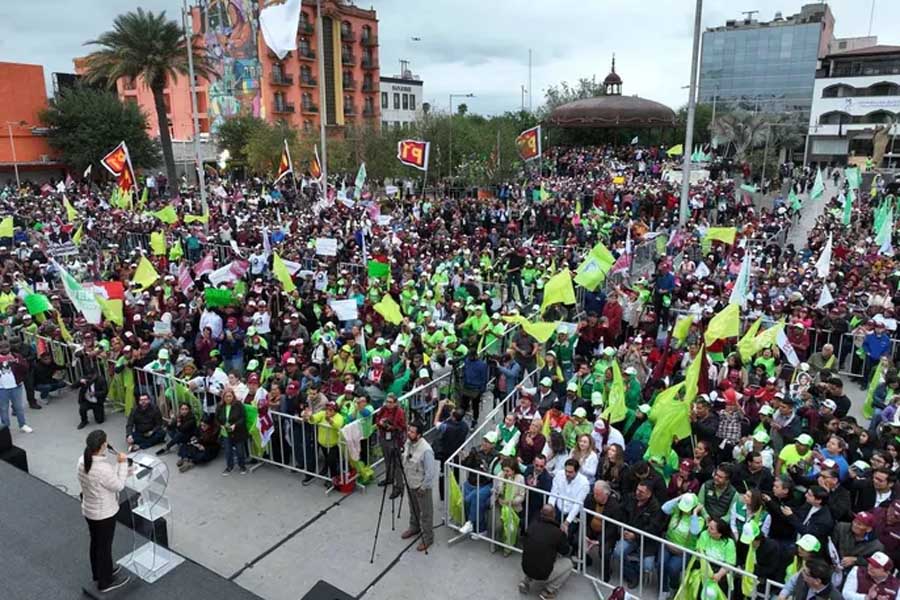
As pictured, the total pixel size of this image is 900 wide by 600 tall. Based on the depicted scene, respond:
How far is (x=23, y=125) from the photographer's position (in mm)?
43781

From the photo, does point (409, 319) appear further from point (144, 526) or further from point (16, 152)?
point (16, 152)

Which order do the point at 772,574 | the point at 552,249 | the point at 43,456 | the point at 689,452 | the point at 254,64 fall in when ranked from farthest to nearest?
1. the point at 254,64
2. the point at 552,249
3. the point at 43,456
4. the point at 689,452
5. the point at 772,574

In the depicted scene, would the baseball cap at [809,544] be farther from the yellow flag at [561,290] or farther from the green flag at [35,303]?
the green flag at [35,303]

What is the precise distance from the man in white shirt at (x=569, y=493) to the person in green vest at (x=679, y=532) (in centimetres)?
87

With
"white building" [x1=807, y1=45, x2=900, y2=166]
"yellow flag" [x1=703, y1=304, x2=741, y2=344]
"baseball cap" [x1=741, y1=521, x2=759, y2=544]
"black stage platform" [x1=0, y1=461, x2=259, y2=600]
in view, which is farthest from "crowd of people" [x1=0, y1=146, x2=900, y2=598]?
"white building" [x1=807, y1=45, x2=900, y2=166]

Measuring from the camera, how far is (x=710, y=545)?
648 cm

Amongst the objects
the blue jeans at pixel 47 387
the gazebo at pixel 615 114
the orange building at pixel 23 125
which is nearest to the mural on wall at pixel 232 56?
the orange building at pixel 23 125

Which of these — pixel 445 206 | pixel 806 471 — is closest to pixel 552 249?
pixel 445 206

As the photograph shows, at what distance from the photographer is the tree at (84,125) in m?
44.3

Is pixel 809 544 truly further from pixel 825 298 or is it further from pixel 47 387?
pixel 47 387

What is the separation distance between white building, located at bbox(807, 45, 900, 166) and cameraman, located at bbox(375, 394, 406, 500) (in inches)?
2746

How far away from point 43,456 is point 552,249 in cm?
1268

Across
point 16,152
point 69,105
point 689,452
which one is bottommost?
point 689,452

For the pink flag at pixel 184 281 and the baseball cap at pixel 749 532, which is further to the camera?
the pink flag at pixel 184 281
